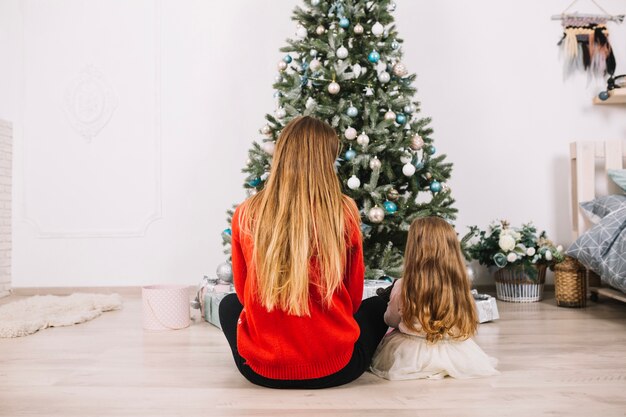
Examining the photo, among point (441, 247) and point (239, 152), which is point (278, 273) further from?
point (239, 152)

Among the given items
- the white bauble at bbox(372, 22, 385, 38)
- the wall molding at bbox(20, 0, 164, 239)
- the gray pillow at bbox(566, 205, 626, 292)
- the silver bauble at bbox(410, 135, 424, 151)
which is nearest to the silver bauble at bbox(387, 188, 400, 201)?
the silver bauble at bbox(410, 135, 424, 151)

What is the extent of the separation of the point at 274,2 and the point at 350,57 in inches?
47.5

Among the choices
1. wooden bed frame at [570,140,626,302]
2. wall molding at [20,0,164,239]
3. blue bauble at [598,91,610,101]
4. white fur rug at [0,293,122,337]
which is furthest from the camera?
wall molding at [20,0,164,239]

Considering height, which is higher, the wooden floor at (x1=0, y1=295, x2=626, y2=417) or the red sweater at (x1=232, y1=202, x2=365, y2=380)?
the red sweater at (x1=232, y1=202, x2=365, y2=380)

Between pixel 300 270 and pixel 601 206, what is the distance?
2.25 metres

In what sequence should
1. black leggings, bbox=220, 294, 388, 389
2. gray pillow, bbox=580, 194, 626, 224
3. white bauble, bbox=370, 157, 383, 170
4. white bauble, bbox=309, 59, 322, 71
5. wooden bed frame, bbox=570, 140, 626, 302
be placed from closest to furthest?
black leggings, bbox=220, 294, 388, 389, white bauble, bbox=370, 157, 383, 170, white bauble, bbox=309, 59, 322, 71, gray pillow, bbox=580, 194, 626, 224, wooden bed frame, bbox=570, 140, 626, 302

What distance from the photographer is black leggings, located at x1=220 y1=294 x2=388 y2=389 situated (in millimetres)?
1610

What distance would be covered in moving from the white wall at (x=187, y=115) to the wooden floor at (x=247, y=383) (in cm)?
129

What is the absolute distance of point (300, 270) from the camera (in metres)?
1.42

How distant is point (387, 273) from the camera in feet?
8.70

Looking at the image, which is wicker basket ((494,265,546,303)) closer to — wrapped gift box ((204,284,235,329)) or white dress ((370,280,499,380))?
white dress ((370,280,499,380))

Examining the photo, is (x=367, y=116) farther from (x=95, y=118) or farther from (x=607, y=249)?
(x=95, y=118)

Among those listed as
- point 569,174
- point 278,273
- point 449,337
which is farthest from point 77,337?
point 569,174

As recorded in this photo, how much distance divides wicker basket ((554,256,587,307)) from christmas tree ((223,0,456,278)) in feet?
2.72
